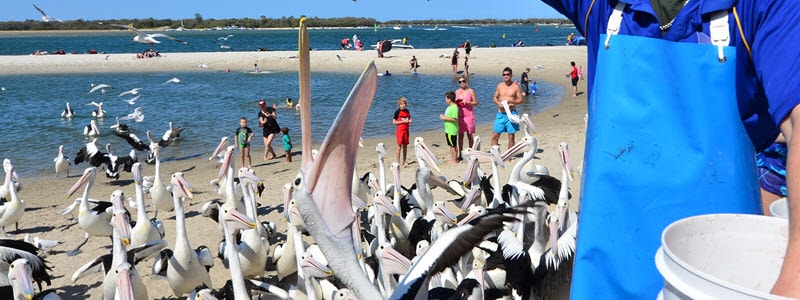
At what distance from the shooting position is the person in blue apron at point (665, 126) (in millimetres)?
1319

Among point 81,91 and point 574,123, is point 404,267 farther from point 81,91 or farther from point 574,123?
point 81,91

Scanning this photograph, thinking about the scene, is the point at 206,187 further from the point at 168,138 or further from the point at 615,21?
the point at 615,21

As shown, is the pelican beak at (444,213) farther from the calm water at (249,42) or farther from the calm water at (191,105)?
the calm water at (249,42)

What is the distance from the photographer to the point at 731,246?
51.6 inches

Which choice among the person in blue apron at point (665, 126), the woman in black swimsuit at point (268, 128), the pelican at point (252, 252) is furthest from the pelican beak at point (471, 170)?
the woman in black swimsuit at point (268, 128)

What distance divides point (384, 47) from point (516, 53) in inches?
388

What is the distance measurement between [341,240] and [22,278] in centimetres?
369

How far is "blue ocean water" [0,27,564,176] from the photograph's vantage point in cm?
1586

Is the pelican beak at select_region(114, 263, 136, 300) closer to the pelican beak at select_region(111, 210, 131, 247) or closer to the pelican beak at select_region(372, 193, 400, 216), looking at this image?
the pelican beak at select_region(111, 210, 131, 247)

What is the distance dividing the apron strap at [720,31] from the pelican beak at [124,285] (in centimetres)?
413

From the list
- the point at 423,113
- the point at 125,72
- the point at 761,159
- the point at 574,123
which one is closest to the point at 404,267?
the point at 761,159

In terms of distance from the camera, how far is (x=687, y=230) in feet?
4.08

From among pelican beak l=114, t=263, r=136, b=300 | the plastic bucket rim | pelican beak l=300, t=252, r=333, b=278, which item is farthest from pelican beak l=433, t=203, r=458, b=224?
the plastic bucket rim

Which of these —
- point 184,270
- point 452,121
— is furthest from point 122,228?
point 452,121
